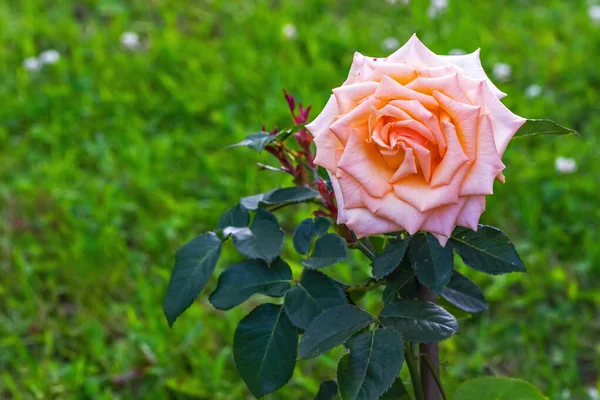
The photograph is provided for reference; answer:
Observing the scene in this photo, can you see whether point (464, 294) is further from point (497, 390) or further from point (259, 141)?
point (259, 141)

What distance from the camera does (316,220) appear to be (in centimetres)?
101

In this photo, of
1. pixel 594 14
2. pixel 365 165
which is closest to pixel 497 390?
pixel 365 165

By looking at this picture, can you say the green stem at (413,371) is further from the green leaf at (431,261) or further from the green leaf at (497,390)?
the green leaf at (431,261)

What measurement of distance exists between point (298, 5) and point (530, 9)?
44.4 inches

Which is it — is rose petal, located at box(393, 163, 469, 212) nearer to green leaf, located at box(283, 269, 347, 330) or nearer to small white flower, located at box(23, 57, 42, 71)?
green leaf, located at box(283, 269, 347, 330)

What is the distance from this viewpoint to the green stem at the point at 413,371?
1.01 m

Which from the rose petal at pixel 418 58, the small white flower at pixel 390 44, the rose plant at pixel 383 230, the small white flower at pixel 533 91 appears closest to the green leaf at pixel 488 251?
the rose plant at pixel 383 230

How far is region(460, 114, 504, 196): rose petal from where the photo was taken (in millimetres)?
742

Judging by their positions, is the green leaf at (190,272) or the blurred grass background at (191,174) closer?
the green leaf at (190,272)

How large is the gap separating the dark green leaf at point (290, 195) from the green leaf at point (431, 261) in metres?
0.17

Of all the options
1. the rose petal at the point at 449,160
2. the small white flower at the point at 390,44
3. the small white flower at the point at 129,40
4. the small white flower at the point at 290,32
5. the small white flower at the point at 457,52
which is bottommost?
the small white flower at the point at 129,40

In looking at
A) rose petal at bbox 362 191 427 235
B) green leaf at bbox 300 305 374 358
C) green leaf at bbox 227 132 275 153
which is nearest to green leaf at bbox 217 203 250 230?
green leaf at bbox 227 132 275 153

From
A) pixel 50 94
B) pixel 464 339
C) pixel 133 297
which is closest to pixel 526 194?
pixel 464 339

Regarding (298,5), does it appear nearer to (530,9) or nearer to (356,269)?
(530,9)
